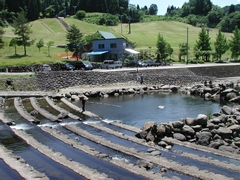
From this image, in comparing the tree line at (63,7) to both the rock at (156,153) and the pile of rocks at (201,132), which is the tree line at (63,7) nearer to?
the pile of rocks at (201,132)

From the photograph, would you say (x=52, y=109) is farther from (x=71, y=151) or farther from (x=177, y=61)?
(x=177, y=61)

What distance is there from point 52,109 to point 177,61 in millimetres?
55659

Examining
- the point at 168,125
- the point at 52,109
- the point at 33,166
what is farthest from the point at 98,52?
the point at 33,166

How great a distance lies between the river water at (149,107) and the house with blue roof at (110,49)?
2892 centimetres

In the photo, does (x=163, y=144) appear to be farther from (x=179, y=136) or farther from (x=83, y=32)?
(x=83, y=32)

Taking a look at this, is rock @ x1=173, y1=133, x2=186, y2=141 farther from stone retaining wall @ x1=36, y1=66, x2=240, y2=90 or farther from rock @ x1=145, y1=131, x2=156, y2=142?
stone retaining wall @ x1=36, y1=66, x2=240, y2=90

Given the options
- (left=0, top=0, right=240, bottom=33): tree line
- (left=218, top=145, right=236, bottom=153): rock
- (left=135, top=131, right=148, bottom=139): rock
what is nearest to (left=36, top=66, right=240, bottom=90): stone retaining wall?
(left=135, top=131, right=148, bottom=139): rock

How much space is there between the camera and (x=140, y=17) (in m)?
185

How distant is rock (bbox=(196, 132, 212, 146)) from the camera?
21000 mm

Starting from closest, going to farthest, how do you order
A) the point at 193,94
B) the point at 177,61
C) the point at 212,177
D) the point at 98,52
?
1. the point at 212,177
2. the point at 193,94
3. the point at 98,52
4. the point at 177,61

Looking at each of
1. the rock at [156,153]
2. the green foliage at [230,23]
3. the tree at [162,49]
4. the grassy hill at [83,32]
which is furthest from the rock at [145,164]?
the green foliage at [230,23]

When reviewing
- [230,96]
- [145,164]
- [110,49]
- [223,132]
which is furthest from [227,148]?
[110,49]

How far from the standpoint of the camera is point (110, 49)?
2960 inches

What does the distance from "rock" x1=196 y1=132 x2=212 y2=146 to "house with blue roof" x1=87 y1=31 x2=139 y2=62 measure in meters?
52.4
